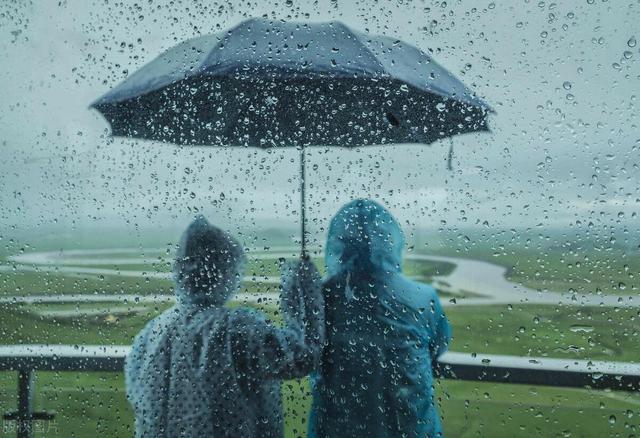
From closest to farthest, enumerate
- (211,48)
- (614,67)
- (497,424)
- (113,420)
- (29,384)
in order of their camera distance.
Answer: (614,67) → (497,424) → (211,48) → (113,420) → (29,384)

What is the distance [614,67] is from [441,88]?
304 mm

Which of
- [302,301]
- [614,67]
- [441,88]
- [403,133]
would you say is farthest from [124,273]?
[614,67]

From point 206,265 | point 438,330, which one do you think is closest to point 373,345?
point 438,330

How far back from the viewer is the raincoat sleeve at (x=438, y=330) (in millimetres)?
1391

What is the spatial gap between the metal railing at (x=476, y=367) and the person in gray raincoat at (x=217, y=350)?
97 millimetres

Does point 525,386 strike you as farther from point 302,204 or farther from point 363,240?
point 302,204

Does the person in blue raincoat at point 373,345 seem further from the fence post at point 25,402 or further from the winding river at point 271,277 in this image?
the fence post at point 25,402

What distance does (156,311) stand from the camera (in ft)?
4.99

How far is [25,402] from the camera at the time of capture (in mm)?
1715

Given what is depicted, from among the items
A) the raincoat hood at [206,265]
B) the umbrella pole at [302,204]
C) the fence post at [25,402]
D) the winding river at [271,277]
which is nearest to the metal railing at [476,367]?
the fence post at [25,402]

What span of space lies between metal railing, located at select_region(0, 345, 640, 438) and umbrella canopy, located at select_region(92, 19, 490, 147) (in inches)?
17.1

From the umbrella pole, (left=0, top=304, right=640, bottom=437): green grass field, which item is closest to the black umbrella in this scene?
the umbrella pole

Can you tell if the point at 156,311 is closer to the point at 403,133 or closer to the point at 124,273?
the point at 124,273

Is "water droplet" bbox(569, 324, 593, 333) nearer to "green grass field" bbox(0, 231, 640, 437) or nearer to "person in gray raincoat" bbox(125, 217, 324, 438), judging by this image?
"green grass field" bbox(0, 231, 640, 437)
